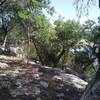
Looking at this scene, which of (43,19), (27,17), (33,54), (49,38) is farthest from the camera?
(33,54)

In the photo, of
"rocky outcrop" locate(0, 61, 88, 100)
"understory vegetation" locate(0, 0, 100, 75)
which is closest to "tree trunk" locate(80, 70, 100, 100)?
"rocky outcrop" locate(0, 61, 88, 100)

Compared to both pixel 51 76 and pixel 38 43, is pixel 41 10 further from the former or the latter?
pixel 51 76

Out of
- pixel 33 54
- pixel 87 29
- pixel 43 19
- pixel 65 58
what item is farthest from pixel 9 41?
pixel 43 19

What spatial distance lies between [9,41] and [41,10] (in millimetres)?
17883

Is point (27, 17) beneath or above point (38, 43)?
above

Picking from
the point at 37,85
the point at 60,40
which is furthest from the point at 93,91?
the point at 60,40

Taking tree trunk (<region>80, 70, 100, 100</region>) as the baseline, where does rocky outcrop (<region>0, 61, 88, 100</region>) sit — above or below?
below

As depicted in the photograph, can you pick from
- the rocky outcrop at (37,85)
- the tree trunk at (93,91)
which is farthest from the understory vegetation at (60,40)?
the tree trunk at (93,91)

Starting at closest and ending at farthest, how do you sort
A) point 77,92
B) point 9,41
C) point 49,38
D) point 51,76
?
point 77,92 < point 51,76 < point 49,38 < point 9,41

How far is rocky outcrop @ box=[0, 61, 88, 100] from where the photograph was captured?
28.0 feet

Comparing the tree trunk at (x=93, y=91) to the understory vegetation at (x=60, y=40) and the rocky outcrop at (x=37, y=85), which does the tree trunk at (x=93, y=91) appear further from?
the understory vegetation at (x=60, y=40)

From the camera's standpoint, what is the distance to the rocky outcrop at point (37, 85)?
8523 millimetres

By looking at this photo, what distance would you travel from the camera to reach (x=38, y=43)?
33.2 meters

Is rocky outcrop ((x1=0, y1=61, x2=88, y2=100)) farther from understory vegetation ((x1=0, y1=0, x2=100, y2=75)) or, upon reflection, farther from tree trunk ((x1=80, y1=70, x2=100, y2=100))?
understory vegetation ((x1=0, y1=0, x2=100, y2=75))
